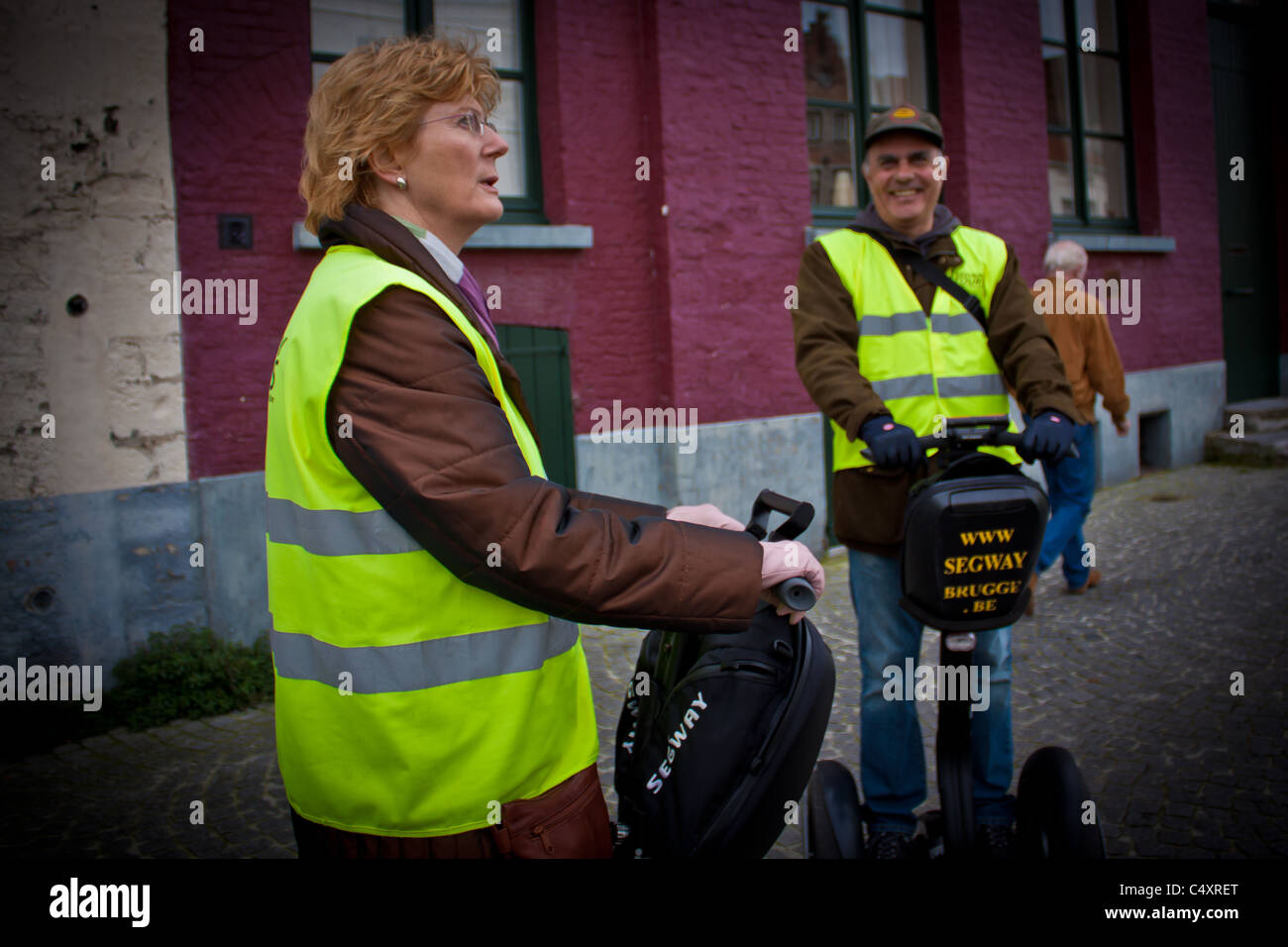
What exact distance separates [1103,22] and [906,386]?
379 inches

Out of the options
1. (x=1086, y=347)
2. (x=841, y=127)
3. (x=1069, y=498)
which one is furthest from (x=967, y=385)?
(x=841, y=127)

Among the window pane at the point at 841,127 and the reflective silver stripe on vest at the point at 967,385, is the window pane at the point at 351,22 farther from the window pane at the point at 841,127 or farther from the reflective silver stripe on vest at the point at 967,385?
the reflective silver stripe on vest at the point at 967,385

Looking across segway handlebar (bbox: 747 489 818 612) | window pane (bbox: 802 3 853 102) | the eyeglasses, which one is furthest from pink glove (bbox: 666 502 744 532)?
window pane (bbox: 802 3 853 102)

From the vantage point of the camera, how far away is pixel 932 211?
3107 millimetres

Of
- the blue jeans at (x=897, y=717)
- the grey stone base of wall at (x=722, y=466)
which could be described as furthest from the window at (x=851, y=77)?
the blue jeans at (x=897, y=717)

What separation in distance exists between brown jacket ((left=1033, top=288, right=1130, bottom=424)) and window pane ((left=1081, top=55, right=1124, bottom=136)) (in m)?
4.89

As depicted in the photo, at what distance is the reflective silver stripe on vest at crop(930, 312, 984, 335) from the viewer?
297cm

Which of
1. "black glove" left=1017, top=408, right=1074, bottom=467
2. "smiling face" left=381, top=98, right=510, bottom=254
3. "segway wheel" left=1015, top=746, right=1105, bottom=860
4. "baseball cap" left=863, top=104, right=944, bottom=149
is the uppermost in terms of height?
"baseball cap" left=863, top=104, right=944, bottom=149

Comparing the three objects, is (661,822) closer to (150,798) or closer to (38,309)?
(150,798)

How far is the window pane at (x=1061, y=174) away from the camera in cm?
1005

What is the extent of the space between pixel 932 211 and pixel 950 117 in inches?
254

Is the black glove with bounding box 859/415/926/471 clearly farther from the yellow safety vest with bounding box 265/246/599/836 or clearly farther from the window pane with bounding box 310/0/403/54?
the window pane with bounding box 310/0/403/54

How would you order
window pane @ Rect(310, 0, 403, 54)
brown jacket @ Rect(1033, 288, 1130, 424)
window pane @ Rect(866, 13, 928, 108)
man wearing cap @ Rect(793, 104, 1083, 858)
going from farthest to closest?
1. window pane @ Rect(866, 13, 928, 108)
2. brown jacket @ Rect(1033, 288, 1130, 424)
3. window pane @ Rect(310, 0, 403, 54)
4. man wearing cap @ Rect(793, 104, 1083, 858)
